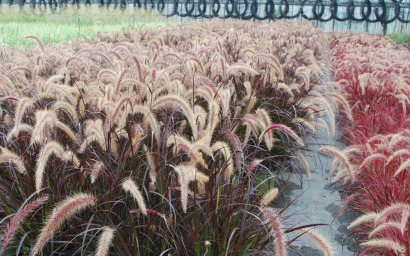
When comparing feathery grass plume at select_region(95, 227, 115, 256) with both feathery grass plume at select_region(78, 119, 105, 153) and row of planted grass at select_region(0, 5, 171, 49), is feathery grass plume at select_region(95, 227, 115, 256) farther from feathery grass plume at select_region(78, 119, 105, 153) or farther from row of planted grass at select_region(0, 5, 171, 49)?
row of planted grass at select_region(0, 5, 171, 49)

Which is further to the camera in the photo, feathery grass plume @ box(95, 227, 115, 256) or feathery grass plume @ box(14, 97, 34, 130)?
feathery grass plume @ box(14, 97, 34, 130)

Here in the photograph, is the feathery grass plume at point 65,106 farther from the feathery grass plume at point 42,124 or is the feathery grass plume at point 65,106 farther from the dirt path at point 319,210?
the dirt path at point 319,210

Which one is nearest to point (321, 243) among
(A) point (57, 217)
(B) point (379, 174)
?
(A) point (57, 217)

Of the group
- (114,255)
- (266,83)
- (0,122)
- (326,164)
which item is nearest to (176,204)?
(114,255)

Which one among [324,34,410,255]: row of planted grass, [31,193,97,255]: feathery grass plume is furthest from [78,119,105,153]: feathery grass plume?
[324,34,410,255]: row of planted grass

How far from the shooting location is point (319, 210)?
3.15 m

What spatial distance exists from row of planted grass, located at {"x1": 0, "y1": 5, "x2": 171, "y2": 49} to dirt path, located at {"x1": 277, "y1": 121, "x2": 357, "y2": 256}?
5276 millimetres

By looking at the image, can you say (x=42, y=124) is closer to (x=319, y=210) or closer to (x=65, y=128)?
(x=65, y=128)

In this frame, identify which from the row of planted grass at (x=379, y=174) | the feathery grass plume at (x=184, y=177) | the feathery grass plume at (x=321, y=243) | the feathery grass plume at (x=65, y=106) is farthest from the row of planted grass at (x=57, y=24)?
the feathery grass plume at (x=321, y=243)

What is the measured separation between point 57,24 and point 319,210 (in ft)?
32.3

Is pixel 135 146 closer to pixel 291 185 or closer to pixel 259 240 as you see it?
pixel 259 240

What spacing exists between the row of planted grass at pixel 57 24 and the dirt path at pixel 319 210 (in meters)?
5.28

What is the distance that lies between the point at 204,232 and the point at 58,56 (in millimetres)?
2945

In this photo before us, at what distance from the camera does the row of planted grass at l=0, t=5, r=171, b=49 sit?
767cm
